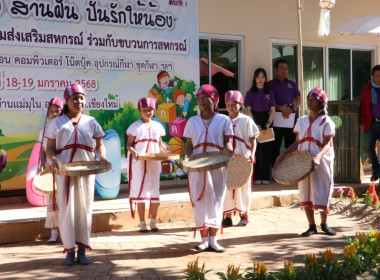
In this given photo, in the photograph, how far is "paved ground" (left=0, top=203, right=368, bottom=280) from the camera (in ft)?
19.6

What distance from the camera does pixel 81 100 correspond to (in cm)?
645

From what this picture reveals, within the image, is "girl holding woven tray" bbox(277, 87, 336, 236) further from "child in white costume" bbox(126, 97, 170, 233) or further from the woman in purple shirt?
the woman in purple shirt

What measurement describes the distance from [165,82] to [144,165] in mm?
2631

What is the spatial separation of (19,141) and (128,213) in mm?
1953

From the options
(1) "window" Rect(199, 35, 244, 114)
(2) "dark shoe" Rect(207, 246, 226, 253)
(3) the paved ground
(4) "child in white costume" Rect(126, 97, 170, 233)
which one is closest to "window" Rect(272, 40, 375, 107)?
(1) "window" Rect(199, 35, 244, 114)

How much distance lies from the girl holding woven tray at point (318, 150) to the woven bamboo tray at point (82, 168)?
2358 millimetres

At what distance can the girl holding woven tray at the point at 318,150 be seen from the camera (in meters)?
7.58

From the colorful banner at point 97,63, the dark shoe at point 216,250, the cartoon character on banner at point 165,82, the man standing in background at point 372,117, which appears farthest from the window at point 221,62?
the dark shoe at point 216,250

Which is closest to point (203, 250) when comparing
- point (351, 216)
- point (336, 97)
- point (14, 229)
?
point (14, 229)

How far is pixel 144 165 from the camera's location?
27.6 feet

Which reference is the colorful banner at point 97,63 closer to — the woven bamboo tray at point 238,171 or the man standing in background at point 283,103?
the man standing in background at point 283,103

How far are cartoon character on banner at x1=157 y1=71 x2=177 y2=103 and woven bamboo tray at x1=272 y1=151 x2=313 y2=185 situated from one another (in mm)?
3587

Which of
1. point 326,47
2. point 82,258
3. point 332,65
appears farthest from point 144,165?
point 332,65

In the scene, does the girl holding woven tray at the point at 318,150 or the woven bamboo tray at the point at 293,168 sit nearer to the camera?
the woven bamboo tray at the point at 293,168
